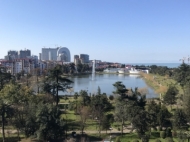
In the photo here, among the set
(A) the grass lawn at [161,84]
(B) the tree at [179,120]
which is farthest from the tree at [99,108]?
(A) the grass lawn at [161,84]

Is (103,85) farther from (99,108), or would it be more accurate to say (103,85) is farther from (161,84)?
(99,108)

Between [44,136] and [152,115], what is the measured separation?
6.99m

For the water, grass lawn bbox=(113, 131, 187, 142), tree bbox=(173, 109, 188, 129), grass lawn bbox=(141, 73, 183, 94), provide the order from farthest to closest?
1. the water
2. grass lawn bbox=(141, 73, 183, 94)
3. tree bbox=(173, 109, 188, 129)
4. grass lawn bbox=(113, 131, 187, 142)

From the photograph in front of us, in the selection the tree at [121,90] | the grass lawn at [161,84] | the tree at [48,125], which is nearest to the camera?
the tree at [48,125]

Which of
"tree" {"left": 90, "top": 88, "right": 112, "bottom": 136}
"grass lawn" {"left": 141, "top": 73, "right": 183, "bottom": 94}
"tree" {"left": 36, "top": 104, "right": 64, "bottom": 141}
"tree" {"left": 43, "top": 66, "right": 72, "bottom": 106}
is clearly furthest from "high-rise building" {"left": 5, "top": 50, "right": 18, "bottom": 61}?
"tree" {"left": 36, "top": 104, "right": 64, "bottom": 141}

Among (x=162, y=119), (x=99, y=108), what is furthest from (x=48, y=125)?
(x=162, y=119)

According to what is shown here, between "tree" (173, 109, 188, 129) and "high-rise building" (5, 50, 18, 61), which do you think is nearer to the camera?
"tree" (173, 109, 188, 129)

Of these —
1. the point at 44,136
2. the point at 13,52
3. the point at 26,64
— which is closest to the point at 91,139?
the point at 44,136

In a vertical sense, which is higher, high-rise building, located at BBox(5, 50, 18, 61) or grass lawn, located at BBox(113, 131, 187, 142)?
high-rise building, located at BBox(5, 50, 18, 61)

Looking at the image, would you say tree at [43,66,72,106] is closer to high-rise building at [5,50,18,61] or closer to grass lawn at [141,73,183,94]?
grass lawn at [141,73,183,94]

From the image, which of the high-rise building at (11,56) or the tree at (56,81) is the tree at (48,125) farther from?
the high-rise building at (11,56)

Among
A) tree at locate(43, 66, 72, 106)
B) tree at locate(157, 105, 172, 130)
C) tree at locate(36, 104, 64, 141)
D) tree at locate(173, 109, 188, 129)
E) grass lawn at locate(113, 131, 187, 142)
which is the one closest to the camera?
tree at locate(36, 104, 64, 141)

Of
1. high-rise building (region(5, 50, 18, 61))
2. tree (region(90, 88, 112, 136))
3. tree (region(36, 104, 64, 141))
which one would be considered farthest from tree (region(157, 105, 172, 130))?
high-rise building (region(5, 50, 18, 61))

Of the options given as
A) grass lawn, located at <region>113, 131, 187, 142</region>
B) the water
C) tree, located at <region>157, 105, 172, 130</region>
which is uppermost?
tree, located at <region>157, 105, 172, 130</region>
